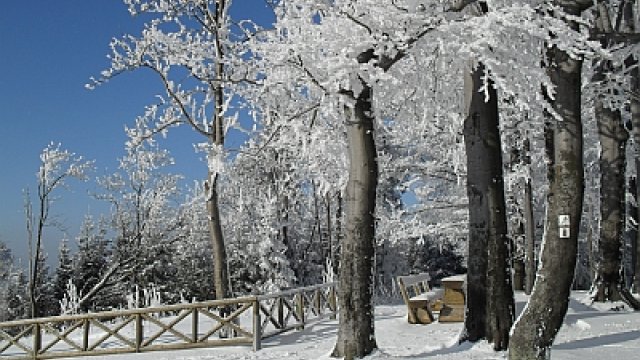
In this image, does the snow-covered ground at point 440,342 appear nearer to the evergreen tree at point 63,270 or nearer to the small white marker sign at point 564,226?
the small white marker sign at point 564,226

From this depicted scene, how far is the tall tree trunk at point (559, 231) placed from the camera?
6.15 meters

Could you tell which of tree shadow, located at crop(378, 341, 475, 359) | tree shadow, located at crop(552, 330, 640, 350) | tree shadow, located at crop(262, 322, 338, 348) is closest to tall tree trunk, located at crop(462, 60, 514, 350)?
tree shadow, located at crop(378, 341, 475, 359)

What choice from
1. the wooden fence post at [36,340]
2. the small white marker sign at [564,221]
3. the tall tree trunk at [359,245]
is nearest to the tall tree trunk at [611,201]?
the small white marker sign at [564,221]

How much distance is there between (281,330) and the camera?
460 inches

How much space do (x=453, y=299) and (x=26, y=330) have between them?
9081 millimetres

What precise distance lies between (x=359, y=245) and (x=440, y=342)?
2.41m

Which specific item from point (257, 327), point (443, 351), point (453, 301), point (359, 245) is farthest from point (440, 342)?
point (257, 327)

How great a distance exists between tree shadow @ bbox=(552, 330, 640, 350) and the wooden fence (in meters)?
4.98

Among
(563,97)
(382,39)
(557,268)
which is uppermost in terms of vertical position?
(382,39)

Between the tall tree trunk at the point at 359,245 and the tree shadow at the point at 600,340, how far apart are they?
254 cm

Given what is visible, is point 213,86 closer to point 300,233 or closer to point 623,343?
point 623,343

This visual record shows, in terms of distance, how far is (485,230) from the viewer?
310 inches

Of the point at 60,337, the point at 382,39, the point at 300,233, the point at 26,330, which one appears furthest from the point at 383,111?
the point at 300,233

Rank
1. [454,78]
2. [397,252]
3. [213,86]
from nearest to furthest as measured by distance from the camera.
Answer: [454,78], [213,86], [397,252]
